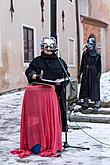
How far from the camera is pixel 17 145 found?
6.24 metres

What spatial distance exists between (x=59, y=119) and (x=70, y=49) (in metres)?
15.8

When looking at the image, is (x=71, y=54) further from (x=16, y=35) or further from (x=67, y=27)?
(x=16, y=35)

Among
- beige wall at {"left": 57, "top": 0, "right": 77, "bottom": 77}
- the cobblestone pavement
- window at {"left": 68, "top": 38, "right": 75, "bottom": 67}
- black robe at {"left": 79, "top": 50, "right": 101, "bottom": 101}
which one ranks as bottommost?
the cobblestone pavement

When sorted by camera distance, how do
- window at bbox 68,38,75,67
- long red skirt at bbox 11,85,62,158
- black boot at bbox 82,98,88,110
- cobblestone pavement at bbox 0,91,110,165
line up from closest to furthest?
1. cobblestone pavement at bbox 0,91,110,165
2. long red skirt at bbox 11,85,62,158
3. black boot at bbox 82,98,88,110
4. window at bbox 68,38,75,67

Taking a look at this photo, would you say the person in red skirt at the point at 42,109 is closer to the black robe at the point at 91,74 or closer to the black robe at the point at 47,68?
the black robe at the point at 47,68

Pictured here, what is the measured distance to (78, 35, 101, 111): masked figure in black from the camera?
875 centimetres

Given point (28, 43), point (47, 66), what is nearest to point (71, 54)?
point (28, 43)

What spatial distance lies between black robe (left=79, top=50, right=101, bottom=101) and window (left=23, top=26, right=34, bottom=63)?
21.0ft

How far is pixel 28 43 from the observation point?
15359mm

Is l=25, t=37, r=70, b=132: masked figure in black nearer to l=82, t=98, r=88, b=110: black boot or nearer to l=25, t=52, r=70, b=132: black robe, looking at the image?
l=25, t=52, r=70, b=132: black robe

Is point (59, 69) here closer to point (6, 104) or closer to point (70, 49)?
point (6, 104)

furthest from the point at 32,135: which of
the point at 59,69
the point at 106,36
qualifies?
the point at 106,36

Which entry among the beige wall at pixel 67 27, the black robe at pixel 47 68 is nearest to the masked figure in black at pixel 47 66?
the black robe at pixel 47 68

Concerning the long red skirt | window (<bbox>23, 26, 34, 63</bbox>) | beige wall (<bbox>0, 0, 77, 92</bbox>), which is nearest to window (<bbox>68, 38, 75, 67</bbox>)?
beige wall (<bbox>0, 0, 77, 92</bbox>)
